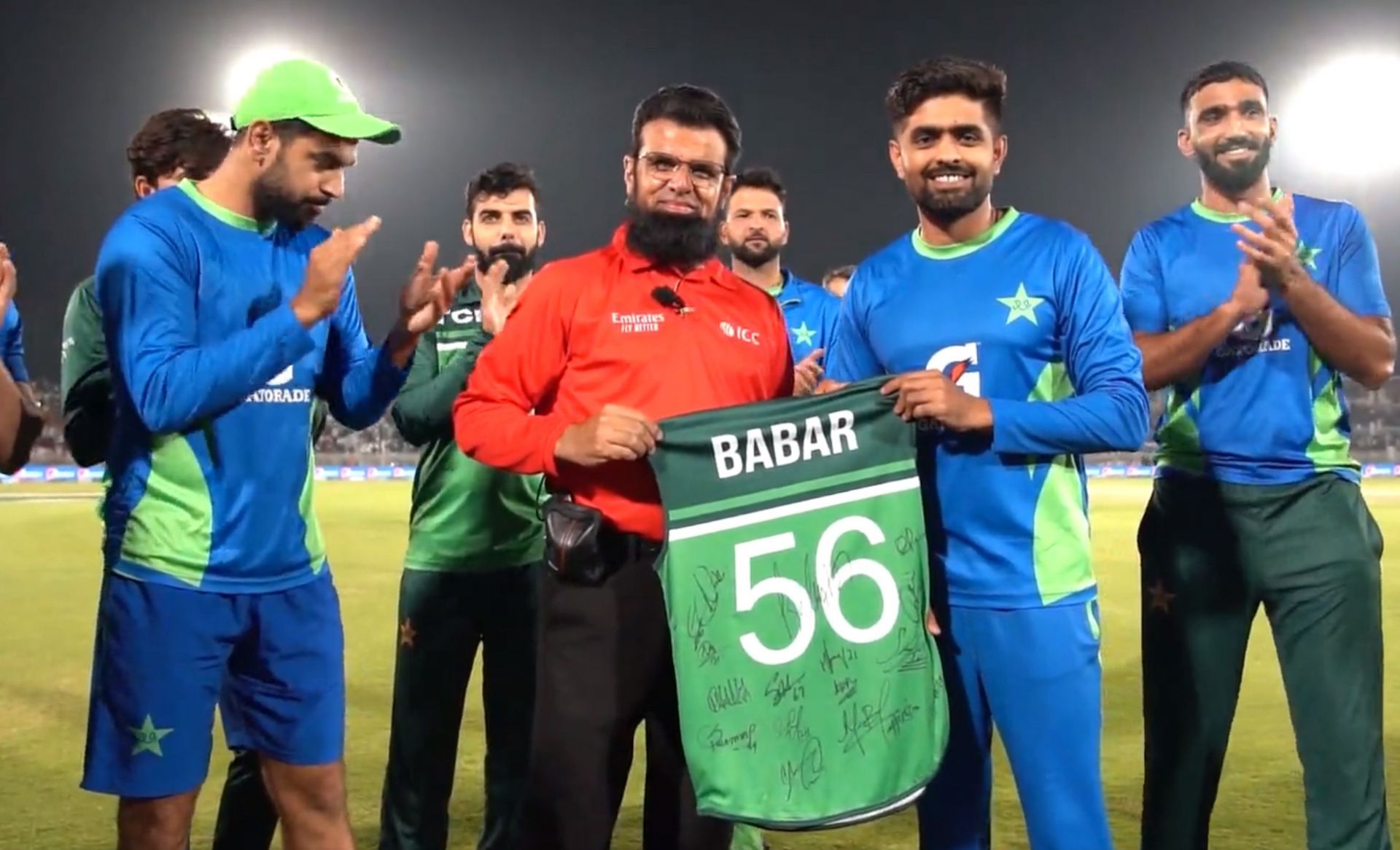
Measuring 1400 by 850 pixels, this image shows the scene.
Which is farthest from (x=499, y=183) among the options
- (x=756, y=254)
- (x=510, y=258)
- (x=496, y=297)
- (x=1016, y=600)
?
(x=1016, y=600)

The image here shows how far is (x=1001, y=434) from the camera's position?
265 centimetres

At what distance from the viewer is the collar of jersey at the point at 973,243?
2852 millimetres

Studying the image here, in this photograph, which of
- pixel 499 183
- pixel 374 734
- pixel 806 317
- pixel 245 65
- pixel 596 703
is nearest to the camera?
pixel 596 703

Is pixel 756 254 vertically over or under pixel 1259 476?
over

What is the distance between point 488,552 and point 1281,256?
243 cm

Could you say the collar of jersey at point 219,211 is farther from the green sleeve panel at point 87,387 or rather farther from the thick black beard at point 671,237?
the thick black beard at point 671,237

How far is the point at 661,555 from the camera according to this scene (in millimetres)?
2631

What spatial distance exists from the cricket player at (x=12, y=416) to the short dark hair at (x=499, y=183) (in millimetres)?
1639

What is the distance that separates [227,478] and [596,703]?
0.97 meters

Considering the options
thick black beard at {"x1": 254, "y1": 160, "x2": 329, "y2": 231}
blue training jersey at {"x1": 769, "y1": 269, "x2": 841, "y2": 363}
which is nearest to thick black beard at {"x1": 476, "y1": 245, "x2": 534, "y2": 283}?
thick black beard at {"x1": 254, "y1": 160, "x2": 329, "y2": 231}

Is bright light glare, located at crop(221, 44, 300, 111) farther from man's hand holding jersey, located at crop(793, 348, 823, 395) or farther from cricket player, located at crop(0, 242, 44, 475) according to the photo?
cricket player, located at crop(0, 242, 44, 475)

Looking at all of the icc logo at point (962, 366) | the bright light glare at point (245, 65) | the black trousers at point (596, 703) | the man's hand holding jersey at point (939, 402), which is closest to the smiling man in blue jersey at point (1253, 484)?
the icc logo at point (962, 366)

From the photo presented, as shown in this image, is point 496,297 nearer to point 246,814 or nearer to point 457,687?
point 457,687

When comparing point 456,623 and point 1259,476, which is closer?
point 1259,476
